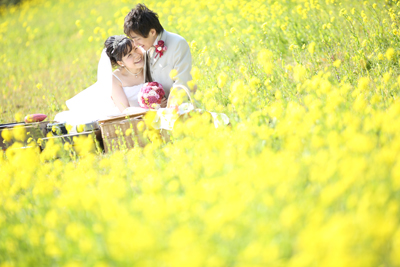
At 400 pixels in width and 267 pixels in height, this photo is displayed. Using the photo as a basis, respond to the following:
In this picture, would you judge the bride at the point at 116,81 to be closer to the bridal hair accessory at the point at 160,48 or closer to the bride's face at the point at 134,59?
the bride's face at the point at 134,59

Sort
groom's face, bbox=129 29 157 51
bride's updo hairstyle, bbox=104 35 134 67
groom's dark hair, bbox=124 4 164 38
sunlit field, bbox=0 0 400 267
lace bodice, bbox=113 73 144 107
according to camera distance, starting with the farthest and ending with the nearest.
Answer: lace bodice, bbox=113 73 144 107 → bride's updo hairstyle, bbox=104 35 134 67 → groom's face, bbox=129 29 157 51 → groom's dark hair, bbox=124 4 164 38 → sunlit field, bbox=0 0 400 267

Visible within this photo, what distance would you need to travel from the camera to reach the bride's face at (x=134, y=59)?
435 cm

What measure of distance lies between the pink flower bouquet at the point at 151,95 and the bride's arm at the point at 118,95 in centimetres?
37

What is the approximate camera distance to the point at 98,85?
15.1ft

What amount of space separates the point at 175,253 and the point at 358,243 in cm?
68

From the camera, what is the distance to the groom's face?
4.04 meters

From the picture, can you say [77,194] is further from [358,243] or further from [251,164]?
[358,243]

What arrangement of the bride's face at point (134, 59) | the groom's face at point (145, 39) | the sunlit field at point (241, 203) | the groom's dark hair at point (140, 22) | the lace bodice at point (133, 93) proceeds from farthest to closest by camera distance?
the lace bodice at point (133, 93), the bride's face at point (134, 59), the groom's face at point (145, 39), the groom's dark hair at point (140, 22), the sunlit field at point (241, 203)

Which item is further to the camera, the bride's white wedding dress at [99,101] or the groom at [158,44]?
the bride's white wedding dress at [99,101]

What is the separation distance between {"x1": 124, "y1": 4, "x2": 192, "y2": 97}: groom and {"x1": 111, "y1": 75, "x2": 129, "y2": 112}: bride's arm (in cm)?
48

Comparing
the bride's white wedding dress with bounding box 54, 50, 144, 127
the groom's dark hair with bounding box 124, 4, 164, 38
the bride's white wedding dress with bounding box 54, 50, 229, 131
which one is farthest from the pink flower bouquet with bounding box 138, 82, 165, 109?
the groom's dark hair with bounding box 124, 4, 164, 38

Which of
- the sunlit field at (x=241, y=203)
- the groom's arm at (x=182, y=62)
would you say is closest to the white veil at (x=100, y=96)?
the groom's arm at (x=182, y=62)

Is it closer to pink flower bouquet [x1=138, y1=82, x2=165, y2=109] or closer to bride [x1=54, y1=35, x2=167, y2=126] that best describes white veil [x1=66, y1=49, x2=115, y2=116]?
bride [x1=54, y1=35, x2=167, y2=126]

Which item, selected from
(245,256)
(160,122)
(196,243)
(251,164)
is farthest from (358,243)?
(160,122)
